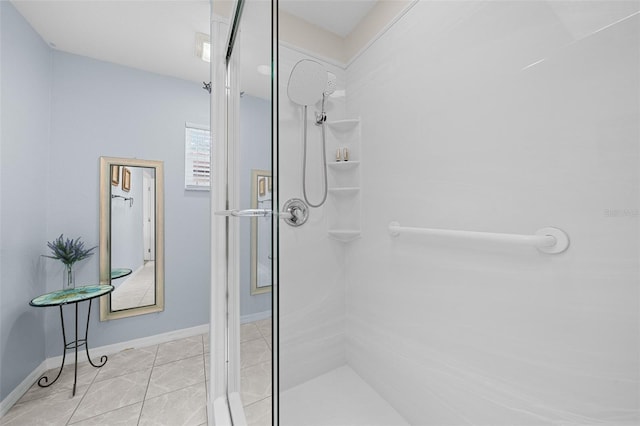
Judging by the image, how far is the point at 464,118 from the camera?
0.85m

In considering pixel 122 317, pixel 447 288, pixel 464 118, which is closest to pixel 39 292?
pixel 122 317

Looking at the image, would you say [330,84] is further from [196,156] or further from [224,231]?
[196,156]

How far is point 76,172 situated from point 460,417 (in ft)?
7.77

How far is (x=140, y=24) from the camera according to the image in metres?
1.40

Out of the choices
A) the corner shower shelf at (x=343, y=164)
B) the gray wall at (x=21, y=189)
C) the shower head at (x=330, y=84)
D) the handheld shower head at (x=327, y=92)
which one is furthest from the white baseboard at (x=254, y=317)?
the gray wall at (x=21, y=189)

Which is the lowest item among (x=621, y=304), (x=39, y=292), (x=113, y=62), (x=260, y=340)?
(x=39, y=292)

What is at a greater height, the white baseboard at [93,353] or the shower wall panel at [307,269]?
the shower wall panel at [307,269]

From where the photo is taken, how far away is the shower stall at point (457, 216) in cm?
55

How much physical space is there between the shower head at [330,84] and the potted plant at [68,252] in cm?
172

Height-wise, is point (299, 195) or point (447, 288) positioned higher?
point (299, 195)

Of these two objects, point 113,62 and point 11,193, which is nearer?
point 11,193

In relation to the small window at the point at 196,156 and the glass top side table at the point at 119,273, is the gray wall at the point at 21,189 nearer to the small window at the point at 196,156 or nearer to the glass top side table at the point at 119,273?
the glass top side table at the point at 119,273

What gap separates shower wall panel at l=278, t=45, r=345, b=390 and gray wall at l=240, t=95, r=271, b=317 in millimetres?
267

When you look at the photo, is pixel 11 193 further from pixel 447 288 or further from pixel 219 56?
→ pixel 447 288
